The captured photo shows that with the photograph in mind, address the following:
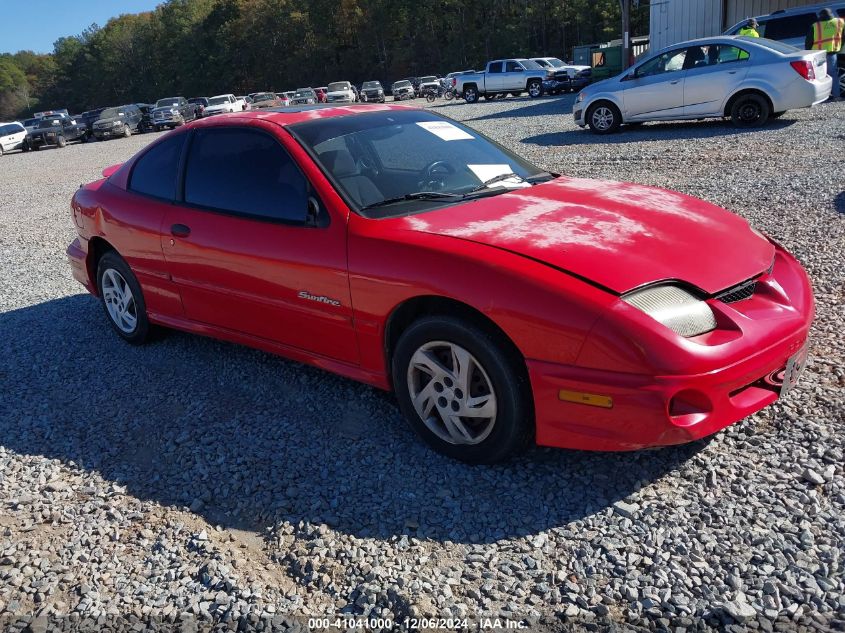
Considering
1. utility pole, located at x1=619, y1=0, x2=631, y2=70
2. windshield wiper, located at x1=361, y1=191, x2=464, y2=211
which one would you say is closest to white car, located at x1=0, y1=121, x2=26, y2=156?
utility pole, located at x1=619, y1=0, x2=631, y2=70

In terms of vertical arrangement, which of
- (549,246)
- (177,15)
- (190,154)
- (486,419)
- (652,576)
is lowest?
(652,576)

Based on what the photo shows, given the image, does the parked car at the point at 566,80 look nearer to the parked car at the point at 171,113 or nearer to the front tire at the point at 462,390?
the parked car at the point at 171,113

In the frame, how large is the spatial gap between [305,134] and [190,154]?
3.22 ft

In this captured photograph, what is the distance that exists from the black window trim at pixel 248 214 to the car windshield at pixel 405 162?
0.12 metres

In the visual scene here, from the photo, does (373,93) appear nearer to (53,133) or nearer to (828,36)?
(53,133)

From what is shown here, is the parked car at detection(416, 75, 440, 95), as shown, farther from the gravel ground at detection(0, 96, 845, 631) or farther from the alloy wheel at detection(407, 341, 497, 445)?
the alloy wheel at detection(407, 341, 497, 445)

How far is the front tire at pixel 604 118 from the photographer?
1341 centimetres

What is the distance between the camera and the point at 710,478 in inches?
116

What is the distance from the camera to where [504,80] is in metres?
31.9

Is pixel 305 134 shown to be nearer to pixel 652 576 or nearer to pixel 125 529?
pixel 125 529

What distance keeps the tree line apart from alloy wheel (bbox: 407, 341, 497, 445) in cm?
5820

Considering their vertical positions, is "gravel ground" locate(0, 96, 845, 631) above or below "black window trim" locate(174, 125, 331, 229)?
below

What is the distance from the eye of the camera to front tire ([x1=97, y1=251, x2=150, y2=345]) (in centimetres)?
490

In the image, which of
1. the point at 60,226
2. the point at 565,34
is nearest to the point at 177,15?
the point at 565,34
